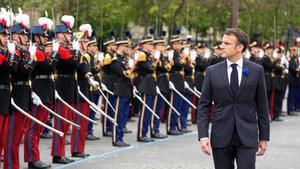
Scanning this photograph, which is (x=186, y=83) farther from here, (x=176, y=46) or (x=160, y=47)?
(x=160, y=47)

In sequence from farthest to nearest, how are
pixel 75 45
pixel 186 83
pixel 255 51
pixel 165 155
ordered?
pixel 255 51, pixel 186 83, pixel 165 155, pixel 75 45

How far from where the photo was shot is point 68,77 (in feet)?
38.7

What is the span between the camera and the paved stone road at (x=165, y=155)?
1144cm

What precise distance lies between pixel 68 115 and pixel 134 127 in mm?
5579

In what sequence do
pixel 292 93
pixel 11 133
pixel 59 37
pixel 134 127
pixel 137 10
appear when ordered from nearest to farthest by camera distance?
pixel 11 133, pixel 59 37, pixel 134 127, pixel 292 93, pixel 137 10

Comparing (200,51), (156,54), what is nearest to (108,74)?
(156,54)

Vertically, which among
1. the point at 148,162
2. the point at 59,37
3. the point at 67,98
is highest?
the point at 59,37

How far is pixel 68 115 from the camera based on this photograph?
1172 cm

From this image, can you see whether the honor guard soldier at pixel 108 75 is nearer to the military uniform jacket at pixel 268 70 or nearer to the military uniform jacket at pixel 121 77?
the military uniform jacket at pixel 121 77

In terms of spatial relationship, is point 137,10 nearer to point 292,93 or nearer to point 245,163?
point 292,93

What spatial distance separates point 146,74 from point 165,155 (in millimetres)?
2305

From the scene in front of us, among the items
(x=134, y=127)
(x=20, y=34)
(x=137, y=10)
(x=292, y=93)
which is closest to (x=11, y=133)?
(x=20, y=34)

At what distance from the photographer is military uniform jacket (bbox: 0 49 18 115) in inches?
361

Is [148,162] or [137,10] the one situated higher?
[137,10]
